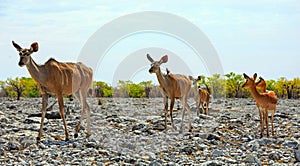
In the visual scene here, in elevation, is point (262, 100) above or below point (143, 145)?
above

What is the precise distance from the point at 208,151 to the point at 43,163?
13.2 ft

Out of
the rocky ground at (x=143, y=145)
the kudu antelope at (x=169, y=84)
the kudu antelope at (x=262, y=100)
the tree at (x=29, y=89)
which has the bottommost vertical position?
the rocky ground at (x=143, y=145)

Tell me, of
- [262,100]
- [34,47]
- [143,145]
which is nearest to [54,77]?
[34,47]

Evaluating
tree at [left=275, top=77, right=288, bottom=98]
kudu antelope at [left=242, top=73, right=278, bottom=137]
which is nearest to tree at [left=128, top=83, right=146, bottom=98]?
tree at [left=275, top=77, right=288, bottom=98]

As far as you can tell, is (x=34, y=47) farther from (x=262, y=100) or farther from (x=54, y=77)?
(x=262, y=100)

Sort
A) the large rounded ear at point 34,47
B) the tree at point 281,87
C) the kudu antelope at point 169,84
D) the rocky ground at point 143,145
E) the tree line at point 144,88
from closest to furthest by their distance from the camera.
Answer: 1. the rocky ground at point 143,145
2. the large rounded ear at point 34,47
3. the kudu antelope at point 169,84
4. the tree line at point 144,88
5. the tree at point 281,87

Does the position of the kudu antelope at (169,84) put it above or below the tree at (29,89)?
below

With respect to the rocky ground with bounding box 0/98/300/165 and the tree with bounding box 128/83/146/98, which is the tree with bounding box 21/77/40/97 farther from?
the rocky ground with bounding box 0/98/300/165

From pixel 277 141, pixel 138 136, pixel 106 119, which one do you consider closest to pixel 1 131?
pixel 138 136

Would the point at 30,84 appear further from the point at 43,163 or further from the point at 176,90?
the point at 43,163

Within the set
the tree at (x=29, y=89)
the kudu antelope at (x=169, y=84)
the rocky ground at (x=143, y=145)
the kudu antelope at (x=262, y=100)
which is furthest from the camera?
the tree at (x=29, y=89)

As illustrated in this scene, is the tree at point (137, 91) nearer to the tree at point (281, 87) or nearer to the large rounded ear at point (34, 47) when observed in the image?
the tree at point (281, 87)

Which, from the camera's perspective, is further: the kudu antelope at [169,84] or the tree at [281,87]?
the tree at [281,87]

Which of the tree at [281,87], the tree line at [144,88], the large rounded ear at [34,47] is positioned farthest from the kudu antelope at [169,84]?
the tree at [281,87]
